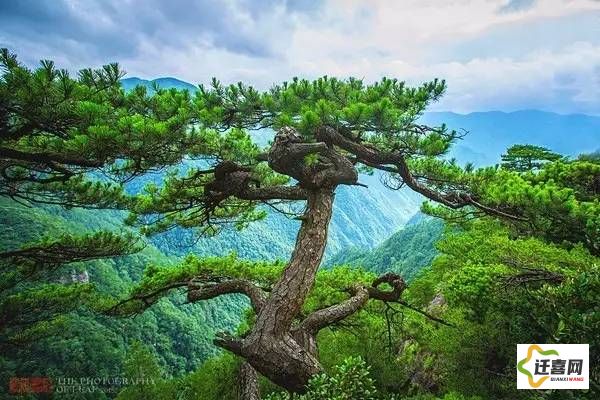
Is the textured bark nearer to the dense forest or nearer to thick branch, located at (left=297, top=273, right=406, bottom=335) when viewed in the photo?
the dense forest

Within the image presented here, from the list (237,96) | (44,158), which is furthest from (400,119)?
(44,158)

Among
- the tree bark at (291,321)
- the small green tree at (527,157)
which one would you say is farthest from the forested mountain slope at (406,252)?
the tree bark at (291,321)

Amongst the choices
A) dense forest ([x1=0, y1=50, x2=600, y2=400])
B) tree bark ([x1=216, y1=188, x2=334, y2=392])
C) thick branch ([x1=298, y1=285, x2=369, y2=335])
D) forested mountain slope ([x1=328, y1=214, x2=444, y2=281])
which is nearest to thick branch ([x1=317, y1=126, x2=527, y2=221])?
dense forest ([x1=0, y1=50, x2=600, y2=400])

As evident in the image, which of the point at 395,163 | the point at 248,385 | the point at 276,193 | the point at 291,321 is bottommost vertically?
the point at 248,385

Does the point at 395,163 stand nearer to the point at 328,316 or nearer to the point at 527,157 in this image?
the point at 328,316

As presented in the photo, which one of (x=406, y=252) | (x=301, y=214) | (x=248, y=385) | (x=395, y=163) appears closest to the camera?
(x=395, y=163)

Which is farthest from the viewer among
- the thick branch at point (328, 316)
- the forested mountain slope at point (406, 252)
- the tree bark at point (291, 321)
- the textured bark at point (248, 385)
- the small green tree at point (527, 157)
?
the forested mountain slope at point (406, 252)

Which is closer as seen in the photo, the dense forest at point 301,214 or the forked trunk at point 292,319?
the dense forest at point 301,214

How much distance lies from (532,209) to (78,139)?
4.99m

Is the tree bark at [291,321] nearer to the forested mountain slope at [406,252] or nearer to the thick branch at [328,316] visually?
the thick branch at [328,316]

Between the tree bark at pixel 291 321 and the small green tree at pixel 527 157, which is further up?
the small green tree at pixel 527 157

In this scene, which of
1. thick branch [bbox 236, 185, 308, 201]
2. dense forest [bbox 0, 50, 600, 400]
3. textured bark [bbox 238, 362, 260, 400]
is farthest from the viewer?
textured bark [bbox 238, 362, 260, 400]

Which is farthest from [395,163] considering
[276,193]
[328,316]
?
[328,316]

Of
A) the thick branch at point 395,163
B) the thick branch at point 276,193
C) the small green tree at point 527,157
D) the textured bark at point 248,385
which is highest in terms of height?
the small green tree at point 527,157
